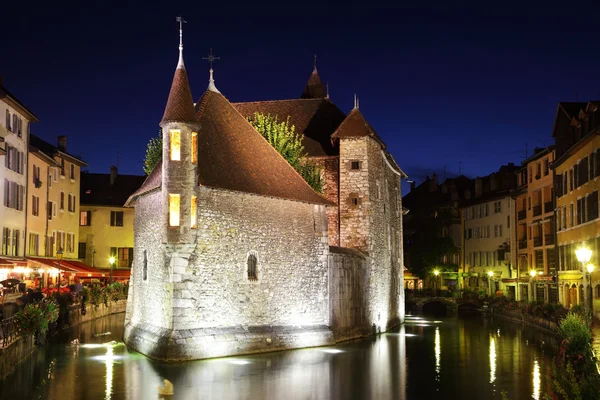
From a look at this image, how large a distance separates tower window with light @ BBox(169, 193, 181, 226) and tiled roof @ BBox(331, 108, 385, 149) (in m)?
12.6

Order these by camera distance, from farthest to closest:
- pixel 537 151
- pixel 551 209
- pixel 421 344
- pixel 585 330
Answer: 1. pixel 537 151
2. pixel 551 209
3. pixel 421 344
4. pixel 585 330

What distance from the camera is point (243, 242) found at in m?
28.7

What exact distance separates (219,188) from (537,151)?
118ft

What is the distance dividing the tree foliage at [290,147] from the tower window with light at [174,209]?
10964mm

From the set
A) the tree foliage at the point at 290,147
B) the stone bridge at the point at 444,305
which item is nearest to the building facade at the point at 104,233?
the stone bridge at the point at 444,305

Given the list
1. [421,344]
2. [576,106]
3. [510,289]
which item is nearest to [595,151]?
[576,106]

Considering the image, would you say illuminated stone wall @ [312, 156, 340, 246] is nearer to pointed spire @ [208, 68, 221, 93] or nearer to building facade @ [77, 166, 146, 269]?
pointed spire @ [208, 68, 221, 93]

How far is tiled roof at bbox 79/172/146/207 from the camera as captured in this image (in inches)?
2466

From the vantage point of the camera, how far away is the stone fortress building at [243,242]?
26656mm

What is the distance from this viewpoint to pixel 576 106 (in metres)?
43.7

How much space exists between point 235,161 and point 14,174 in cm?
1647

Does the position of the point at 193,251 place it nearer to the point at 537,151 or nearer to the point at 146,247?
the point at 146,247

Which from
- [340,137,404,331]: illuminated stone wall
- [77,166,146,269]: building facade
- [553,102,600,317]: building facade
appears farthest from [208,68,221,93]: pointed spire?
[77,166,146,269]: building facade

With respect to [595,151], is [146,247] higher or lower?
lower
